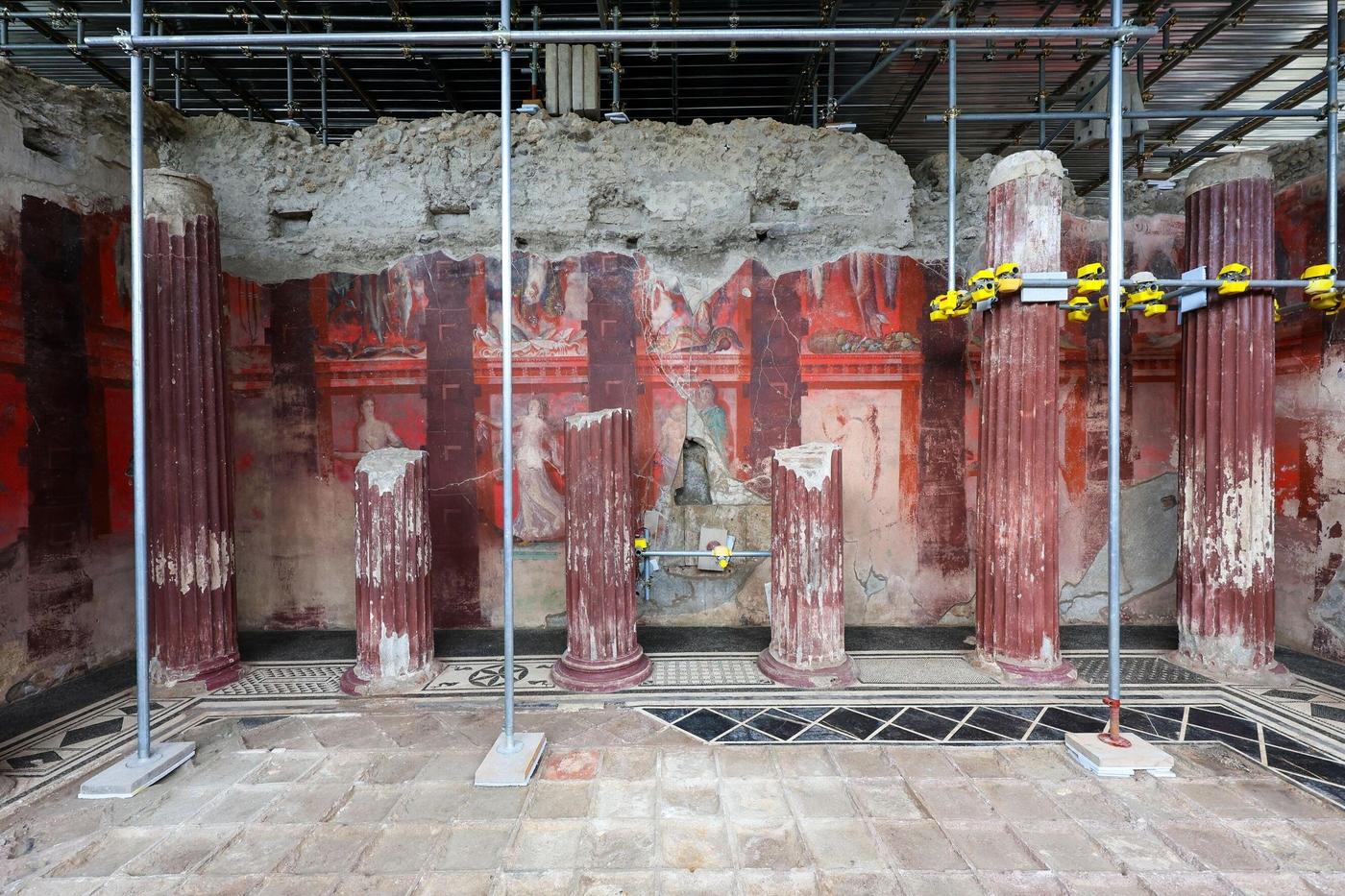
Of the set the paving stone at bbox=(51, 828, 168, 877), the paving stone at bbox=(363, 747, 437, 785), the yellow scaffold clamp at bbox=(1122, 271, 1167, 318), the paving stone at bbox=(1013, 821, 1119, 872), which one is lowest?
the paving stone at bbox=(51, 828, 168, 877)

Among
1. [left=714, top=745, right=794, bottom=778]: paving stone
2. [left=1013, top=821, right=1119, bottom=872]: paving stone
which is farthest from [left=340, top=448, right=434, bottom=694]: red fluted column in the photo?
[left=1013, top=821, right=1119, bottom=872]: paving stone

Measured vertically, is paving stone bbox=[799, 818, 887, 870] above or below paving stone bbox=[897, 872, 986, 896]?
above

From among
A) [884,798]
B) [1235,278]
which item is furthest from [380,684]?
[1235,278]

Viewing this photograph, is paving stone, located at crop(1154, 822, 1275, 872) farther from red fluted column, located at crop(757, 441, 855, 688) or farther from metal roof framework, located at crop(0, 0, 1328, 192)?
metal roof framework, located at crop(0, 0, 1328, 192)

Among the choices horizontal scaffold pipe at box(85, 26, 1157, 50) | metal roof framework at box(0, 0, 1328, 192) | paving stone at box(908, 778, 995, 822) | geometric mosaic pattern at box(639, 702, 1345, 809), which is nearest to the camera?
paving stone at box(908, 778, 995, 822)

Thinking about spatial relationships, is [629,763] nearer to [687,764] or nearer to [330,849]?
[687,764]

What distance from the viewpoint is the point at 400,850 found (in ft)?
8.34

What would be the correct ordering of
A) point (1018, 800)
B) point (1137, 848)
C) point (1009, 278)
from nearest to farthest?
point (1137, 848) < point (1018, 800) < point (1009, 278)

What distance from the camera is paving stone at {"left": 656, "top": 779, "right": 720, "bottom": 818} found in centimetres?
277

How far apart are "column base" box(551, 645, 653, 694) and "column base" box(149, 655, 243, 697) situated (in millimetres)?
2424

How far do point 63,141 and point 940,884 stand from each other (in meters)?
7.39

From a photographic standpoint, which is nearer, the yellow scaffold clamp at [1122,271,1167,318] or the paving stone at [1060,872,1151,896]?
the paving stone at [1060,872,1151,896]

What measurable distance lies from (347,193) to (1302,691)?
8.57 meters

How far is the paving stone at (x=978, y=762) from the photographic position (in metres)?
3.08
